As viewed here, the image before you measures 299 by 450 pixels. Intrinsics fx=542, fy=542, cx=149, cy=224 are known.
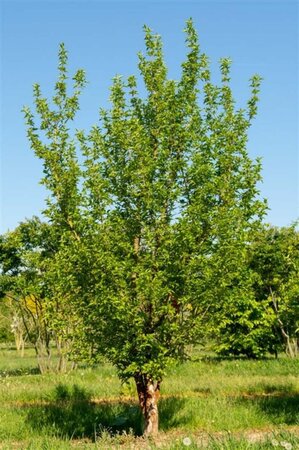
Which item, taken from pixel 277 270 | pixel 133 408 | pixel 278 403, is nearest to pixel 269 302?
pixel 277 270

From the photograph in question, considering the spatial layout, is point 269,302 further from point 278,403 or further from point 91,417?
point 91,417

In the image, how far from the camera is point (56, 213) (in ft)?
33.3

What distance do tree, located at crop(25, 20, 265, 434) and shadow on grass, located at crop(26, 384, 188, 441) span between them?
1.50 meters

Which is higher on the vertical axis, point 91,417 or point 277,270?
point 277,270

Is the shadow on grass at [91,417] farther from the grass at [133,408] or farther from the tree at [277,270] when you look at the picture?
the tree at [277,270]

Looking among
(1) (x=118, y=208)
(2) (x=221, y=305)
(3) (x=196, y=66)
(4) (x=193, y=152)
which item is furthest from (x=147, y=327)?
(3) (x=196, y=66)

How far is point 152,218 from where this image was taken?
977 centimetres

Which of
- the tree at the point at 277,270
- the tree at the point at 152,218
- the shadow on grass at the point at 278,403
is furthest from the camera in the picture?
the tree at the point at 277,270

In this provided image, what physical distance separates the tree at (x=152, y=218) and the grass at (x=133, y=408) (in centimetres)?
134

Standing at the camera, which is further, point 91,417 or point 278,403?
point 278,403

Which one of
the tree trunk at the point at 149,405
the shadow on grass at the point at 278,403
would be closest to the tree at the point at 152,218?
the tree trunk at the point at 149,405

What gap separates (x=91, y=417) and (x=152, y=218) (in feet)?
17.0

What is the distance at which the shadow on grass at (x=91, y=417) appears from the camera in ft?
36.8

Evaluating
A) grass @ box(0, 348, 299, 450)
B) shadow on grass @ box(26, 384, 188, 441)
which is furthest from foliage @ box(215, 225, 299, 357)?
shadow on grass @ box(26, 384, 188, 441)
